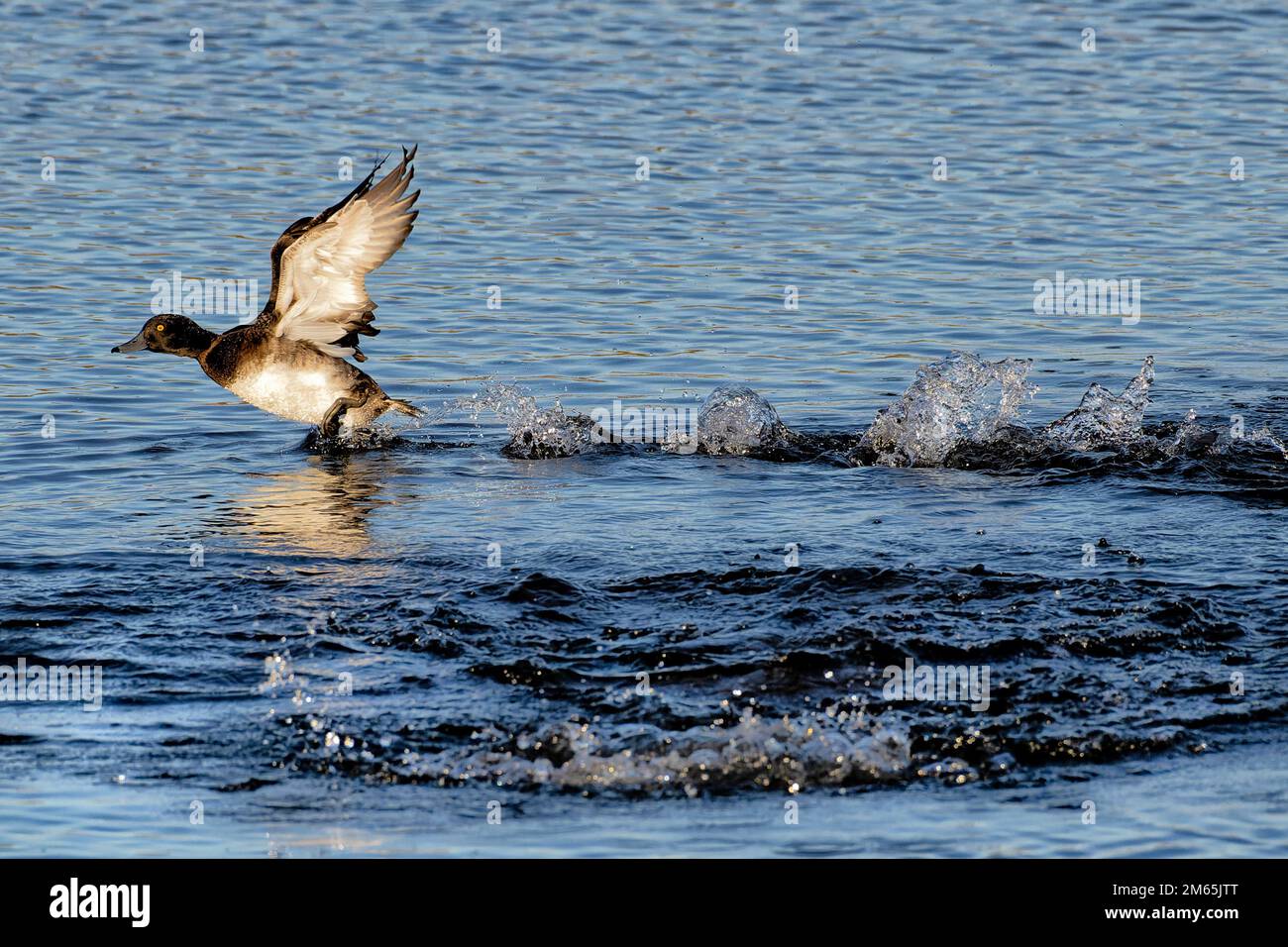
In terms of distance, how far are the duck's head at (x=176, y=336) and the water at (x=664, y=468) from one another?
1.74 feet

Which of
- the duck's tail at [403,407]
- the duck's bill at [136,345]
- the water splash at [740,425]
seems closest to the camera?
the water splash at [740,425]

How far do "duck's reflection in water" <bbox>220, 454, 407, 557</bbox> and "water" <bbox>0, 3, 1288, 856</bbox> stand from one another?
45mm

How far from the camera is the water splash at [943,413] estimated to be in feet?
33.0

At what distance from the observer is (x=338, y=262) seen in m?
9.91

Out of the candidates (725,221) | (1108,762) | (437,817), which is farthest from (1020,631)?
(725,221)

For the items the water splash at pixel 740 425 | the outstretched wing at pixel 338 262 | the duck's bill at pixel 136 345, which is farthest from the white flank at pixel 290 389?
the water splash at pixel 740 425

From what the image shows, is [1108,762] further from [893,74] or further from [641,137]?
[893,74]

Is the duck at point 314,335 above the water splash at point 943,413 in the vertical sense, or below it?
above

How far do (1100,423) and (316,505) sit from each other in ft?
13.6

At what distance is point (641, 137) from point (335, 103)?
125 inches

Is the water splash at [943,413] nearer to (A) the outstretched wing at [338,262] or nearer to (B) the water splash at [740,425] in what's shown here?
(B) the water splash at [740,425]

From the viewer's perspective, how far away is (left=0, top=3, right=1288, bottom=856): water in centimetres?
596

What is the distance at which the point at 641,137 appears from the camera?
17828mm

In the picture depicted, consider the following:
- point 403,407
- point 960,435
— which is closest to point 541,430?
point 403,407
